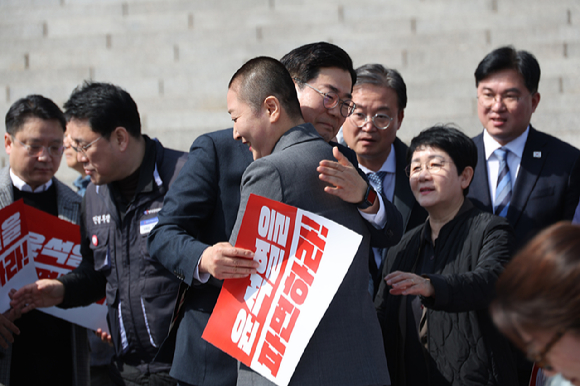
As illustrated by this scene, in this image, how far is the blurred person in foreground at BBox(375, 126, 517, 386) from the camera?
78.8 inches

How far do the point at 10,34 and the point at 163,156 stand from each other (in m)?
4.02

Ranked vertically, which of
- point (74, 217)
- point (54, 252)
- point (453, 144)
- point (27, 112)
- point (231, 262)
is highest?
point (27, 112)

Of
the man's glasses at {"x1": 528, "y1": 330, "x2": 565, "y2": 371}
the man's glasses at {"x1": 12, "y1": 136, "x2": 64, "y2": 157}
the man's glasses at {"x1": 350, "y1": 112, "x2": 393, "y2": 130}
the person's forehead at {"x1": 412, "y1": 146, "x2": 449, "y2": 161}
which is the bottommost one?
the man's glasses at {"x1": 528, "y1": 330, "x2": 565, "y2": 371}

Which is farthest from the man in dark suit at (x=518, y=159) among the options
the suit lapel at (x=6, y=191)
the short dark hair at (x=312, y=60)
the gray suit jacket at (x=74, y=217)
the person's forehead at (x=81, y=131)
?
the suit lapel at (x=6, y=191)

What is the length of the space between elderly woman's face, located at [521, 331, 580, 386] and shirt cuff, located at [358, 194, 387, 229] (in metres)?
0.64

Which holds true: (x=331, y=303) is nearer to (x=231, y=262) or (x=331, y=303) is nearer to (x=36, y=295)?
(x=231, y=262)

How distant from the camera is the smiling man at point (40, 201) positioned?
2736mm

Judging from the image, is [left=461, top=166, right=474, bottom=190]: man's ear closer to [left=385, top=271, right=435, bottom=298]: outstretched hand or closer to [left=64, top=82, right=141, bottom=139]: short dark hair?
[left=385, top=271, right=435, bottom=298]: outstretched hand

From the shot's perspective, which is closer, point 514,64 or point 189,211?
point 189,211

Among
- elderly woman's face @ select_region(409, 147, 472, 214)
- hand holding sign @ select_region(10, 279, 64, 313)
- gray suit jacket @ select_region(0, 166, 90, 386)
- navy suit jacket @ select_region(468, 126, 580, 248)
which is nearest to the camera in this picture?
elderly woman's face @ select_region(409, 147, 472, 214)

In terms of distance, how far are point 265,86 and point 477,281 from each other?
40.2 inches

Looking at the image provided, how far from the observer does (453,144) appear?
2469 mm

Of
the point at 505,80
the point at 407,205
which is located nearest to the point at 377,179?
the point at 407,205

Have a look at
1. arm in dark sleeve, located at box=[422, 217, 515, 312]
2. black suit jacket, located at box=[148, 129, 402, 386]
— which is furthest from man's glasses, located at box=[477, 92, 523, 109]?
black suit jacket, located at box=[148, 129, 402, 386]
